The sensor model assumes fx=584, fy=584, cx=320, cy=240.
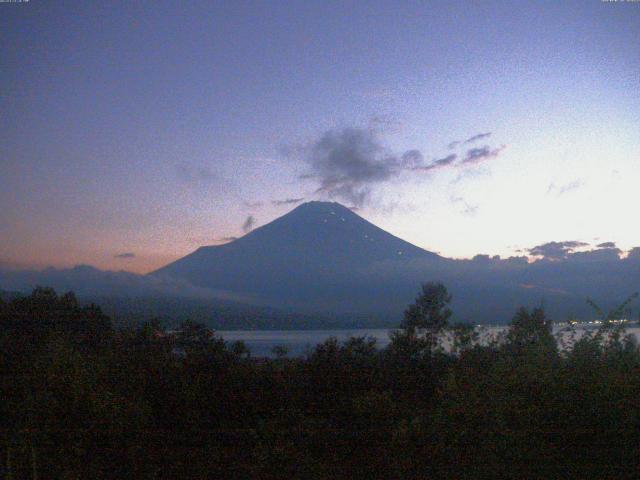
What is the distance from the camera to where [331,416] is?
20.4 feet

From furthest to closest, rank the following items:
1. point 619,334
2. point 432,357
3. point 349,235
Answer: point 349,235
point 432,357
point 619,334

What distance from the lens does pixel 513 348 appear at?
6207 millimetres

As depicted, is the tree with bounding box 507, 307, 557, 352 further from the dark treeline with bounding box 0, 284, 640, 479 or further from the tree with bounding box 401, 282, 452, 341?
the tree with bounding box 401, 282, 452, 341

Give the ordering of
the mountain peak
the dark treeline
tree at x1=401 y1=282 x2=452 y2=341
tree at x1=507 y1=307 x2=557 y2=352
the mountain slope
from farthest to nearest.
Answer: the mountain peak
the mountain slope
tree at x1=401 y1=282 x2=452 y2=341
tree at x1=507 y1=307 x2=557 y2=352
the dark treeline

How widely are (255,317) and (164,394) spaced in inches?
1103

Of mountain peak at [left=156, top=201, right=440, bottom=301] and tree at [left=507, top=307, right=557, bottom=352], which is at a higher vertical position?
mountain peak at [left=156, top=201, right=440, bottom=301]

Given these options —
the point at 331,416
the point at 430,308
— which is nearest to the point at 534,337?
the point at 331,416

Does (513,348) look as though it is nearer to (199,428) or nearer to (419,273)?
(199,428)

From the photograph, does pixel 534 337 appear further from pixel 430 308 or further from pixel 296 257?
pixel 296 257

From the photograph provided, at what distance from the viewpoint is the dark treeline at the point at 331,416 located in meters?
4.34

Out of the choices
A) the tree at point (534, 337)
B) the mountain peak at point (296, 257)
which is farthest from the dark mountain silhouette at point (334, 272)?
the tree at point (534, 337)

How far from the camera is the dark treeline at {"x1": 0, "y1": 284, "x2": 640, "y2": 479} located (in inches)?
171

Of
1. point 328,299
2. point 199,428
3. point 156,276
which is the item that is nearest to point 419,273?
point 328,299

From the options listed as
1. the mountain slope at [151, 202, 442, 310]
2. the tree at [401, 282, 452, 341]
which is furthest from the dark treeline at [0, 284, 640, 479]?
the mountain slope at [151, 202, 442, 310]
